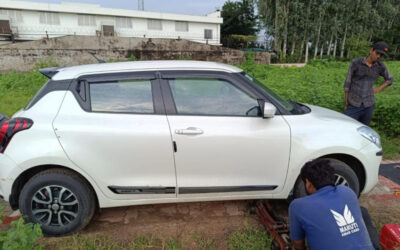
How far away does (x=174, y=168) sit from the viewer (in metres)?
2.60

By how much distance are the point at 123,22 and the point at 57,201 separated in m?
32.9

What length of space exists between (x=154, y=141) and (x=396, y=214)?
9.47ft

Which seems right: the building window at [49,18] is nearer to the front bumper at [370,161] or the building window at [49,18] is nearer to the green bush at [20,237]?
the green bush at [20,237]

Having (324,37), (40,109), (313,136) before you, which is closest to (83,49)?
(40,109)

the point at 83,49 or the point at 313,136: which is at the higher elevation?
the point at 83,49

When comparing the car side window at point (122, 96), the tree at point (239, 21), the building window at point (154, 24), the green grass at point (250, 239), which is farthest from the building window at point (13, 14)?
the green grass at point (250, 239)

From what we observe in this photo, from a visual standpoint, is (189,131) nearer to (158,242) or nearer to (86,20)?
(158,242)

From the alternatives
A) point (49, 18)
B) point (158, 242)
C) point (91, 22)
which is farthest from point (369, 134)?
point (49, 18)

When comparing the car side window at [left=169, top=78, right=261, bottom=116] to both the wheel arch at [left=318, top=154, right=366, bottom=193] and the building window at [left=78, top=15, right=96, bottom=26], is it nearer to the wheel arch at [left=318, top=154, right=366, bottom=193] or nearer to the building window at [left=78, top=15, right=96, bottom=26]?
the wheel arch at [left=318, top=154, right=366, bottom=193]

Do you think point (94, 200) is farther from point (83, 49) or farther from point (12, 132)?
point (83, 49)

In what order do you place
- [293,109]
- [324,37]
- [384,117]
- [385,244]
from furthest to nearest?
[324,37], [384,117], [293,109], [385,244]

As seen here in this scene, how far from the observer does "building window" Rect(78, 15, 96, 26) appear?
97.7 ft

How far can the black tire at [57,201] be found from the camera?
2512 mm

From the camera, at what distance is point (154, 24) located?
3322 cm
